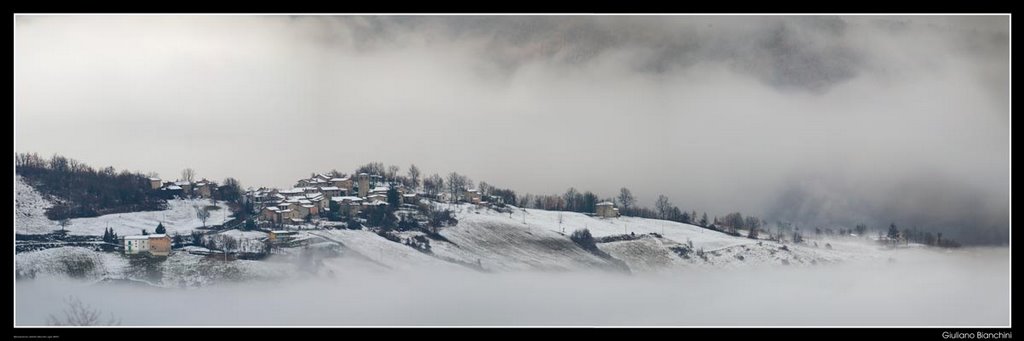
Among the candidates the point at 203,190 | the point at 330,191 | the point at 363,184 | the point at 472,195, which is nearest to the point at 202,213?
the point at 203,190

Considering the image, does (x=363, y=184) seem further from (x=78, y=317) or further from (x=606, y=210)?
(x=78, y=317)

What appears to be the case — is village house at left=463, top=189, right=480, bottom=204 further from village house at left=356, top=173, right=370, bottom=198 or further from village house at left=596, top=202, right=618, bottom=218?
village house at left=596, top=202, right=618, bottom=218

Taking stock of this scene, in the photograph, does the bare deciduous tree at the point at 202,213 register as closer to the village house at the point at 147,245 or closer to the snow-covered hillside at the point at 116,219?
the snow-covered hillside at the point at 116,219

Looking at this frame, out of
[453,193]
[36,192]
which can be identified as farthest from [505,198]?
[36,192]

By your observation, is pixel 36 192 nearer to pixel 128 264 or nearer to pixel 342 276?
pixel 128 264

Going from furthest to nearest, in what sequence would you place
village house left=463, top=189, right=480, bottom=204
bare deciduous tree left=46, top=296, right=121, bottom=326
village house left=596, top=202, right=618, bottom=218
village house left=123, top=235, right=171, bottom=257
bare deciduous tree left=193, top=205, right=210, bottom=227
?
village house left=596, top=202, right=618, bottom=218 → village house left=463, top=189, right=480, bottom=204 → bare deciduous tree left=193, top=205, right=210, bottom=227 → village house left=123, top=235, right=171, bottom=257 → bare deciduous tree left=46, top=296, right=121, bottom=326

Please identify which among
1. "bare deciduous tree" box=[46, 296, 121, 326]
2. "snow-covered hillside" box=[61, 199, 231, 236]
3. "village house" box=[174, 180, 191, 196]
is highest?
"village house" box=[174, 180, 191, 196]

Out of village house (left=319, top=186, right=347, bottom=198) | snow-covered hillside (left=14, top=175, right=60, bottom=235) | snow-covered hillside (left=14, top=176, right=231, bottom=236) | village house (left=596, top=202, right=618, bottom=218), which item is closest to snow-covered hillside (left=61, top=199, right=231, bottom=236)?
snow-covered hillside (left=14, top=176, right=231, bottom=236)
